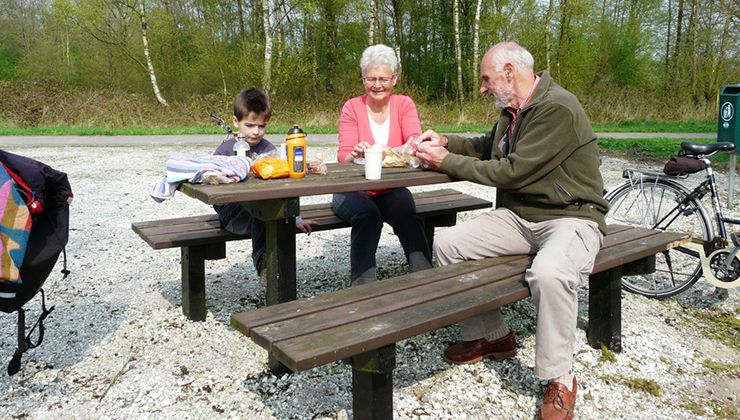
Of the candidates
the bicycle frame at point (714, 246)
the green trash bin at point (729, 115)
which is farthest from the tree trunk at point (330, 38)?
the bicycle frame at point (714, 246)

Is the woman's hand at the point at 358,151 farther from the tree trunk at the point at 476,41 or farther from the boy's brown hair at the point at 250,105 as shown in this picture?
the tree trunk at the point at 476,41

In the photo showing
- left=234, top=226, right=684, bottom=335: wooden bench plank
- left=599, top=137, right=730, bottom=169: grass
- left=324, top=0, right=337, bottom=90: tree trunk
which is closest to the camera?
left=234, top=226, right=684, bottom=335: wooden bench plank

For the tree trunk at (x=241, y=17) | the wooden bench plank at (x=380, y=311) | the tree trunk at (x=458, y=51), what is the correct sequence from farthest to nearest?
the tree trunk at (x=241, y=17), the tree trunk at (x=458, y=51), the wooden bench plank at (x=380, y=311)

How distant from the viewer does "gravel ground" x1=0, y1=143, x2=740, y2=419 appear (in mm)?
2646

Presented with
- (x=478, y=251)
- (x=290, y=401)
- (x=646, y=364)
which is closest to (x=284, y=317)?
Answer: (x=290, y=401)

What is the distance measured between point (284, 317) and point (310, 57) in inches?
981

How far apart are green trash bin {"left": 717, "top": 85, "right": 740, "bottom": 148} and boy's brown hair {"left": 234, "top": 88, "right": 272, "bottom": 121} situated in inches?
197

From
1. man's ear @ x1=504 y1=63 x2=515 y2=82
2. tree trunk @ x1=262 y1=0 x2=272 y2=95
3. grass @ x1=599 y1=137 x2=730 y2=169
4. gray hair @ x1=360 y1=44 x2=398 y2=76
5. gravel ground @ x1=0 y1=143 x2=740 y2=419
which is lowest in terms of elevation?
gravel ground @ x1=0 y1=143 x2=740 y2=419

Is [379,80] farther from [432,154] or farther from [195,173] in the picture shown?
[195,173]

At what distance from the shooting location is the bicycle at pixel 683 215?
3.79 meters

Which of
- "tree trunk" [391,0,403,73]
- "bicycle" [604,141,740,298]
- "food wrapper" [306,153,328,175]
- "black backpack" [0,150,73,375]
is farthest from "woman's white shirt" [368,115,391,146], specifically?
"tree trunk" [391,0,403,73]

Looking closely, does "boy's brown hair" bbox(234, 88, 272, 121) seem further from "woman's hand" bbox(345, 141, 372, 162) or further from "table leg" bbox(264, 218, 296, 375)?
"table leg" bbox(264, 218, 296, 375)

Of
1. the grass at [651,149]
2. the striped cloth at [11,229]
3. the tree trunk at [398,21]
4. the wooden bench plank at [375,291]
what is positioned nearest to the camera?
the wooden bench plank at [375,291]

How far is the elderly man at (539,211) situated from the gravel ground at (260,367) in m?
0.20
